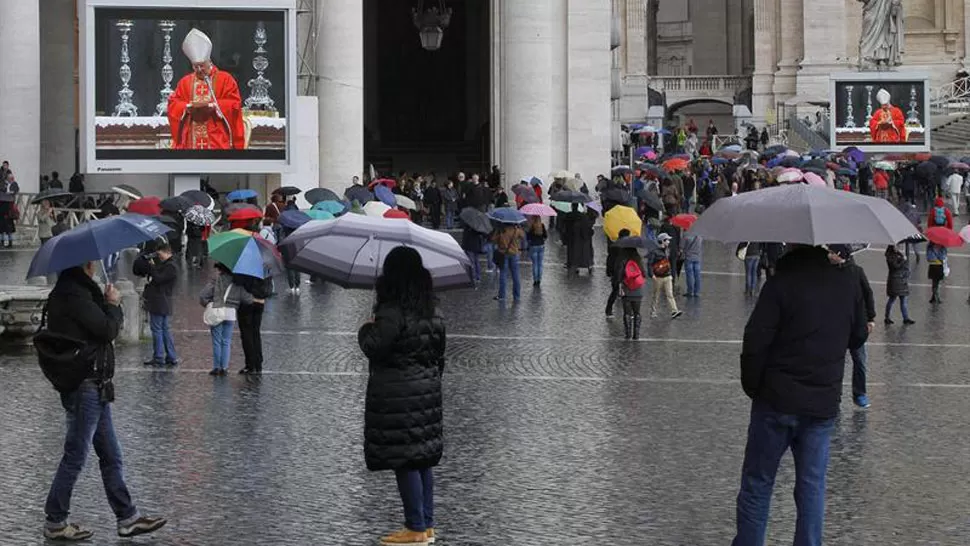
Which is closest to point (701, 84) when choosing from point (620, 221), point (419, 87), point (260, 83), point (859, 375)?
point (419, 87)

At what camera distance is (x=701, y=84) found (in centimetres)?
7444

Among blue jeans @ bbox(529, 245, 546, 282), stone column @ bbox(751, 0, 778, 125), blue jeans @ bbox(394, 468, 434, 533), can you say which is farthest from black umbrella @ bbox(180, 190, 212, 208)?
stone column @ bbox(751, 0, 778, 125)

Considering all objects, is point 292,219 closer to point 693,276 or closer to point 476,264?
point 476,264

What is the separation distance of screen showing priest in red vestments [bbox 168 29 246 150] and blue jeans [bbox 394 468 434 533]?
66.4 feet

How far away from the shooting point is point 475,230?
24938 mm

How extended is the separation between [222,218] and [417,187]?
898 centimetres

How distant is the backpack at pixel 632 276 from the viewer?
19.2m

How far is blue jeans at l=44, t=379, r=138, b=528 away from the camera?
9.17 m

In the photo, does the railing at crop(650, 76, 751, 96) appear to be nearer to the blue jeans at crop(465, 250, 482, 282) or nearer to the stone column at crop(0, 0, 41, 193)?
the stone column at crop(0, 0, 41, 193)

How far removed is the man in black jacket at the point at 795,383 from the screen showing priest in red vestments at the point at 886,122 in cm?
3826

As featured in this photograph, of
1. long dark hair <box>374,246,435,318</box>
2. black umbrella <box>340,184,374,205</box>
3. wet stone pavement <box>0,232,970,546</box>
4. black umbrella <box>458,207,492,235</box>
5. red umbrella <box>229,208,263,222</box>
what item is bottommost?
wet stone pavement <box>0,232,970,546</box>

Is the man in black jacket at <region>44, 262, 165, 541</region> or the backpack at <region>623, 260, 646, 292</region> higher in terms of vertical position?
the backpack at <region>623, 260, 646, 292</region>

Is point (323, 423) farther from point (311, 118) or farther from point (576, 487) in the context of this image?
point (311, 118)

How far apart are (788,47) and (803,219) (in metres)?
61.5
